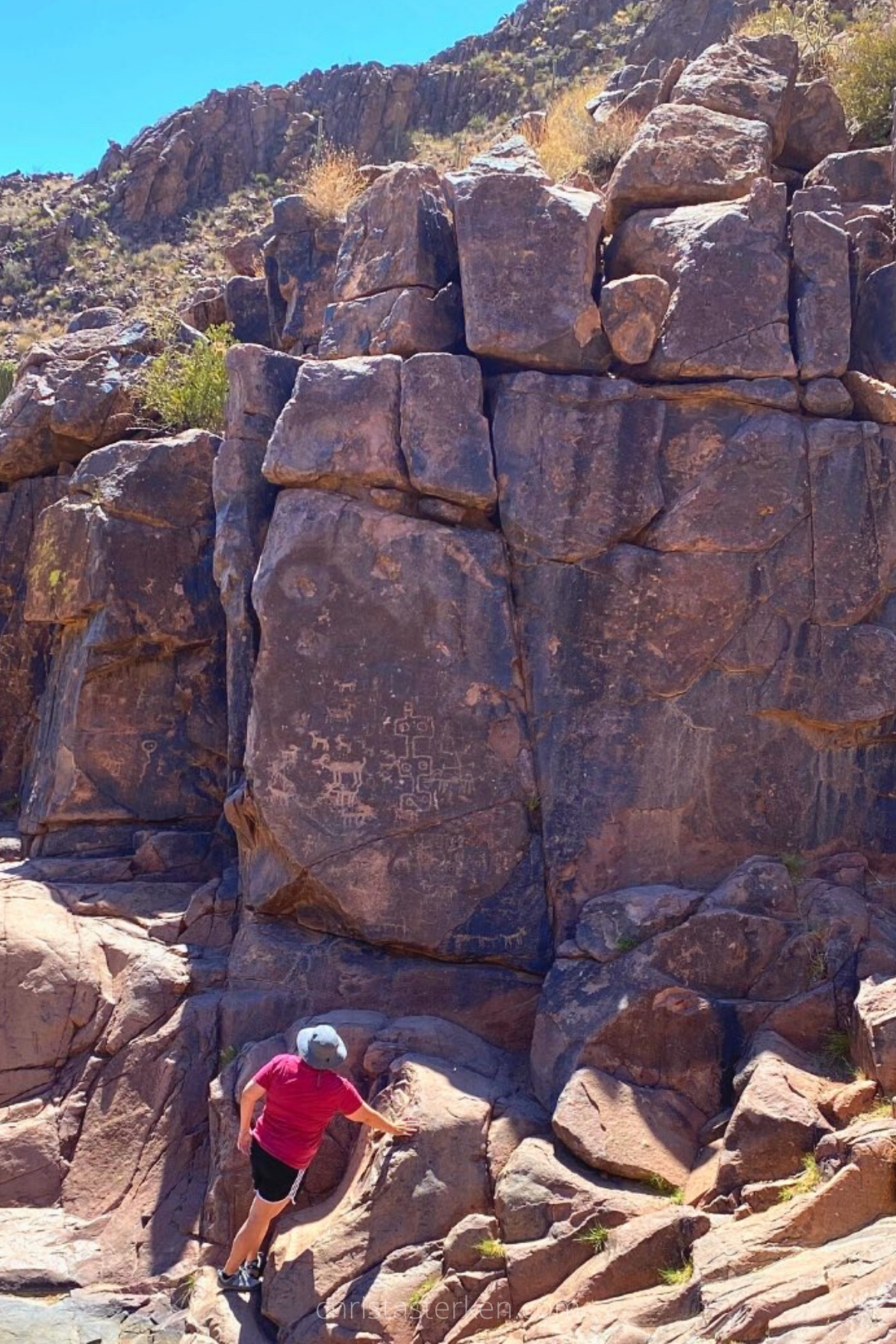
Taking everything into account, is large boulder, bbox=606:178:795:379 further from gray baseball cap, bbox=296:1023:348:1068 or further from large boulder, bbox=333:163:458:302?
gray baseball cap, bbox=296:1023:348:1068

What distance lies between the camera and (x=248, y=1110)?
6.64 metres

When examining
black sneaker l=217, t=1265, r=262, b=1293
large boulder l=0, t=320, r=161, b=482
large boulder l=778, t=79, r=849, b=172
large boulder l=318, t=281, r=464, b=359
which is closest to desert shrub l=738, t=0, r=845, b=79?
large boulder l=778, t=79, r=849, b=172

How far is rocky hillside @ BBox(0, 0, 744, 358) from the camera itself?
2466cm

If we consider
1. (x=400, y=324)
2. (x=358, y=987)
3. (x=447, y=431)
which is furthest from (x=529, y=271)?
(x=358, y=987)

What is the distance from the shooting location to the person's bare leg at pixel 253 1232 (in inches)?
262

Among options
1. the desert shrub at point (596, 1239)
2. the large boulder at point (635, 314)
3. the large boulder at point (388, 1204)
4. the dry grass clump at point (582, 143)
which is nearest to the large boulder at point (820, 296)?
the large boulder at point (635, 314)

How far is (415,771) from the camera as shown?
27.9 feet

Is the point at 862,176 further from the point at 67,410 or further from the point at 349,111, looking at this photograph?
the point at 349,111

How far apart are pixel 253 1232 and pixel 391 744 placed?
124 inches

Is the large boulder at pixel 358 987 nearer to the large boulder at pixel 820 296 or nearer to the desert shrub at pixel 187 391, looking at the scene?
the large boulder at pixel 820 296

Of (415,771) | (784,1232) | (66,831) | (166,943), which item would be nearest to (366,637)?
(415,771)

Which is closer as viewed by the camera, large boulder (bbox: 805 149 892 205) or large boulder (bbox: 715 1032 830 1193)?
large boulder (bbox: 715 1032 830 1193)

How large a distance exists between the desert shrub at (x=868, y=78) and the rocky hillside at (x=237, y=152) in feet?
33.4

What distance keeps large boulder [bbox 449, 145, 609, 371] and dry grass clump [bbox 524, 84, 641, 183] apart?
240cm
